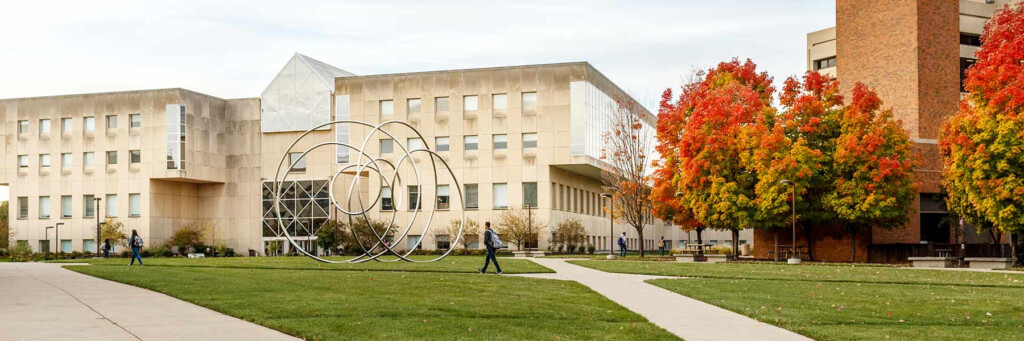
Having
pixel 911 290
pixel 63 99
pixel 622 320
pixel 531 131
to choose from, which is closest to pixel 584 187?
pixel 531 131

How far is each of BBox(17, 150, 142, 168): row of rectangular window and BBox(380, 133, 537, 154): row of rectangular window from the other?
24.5 metres

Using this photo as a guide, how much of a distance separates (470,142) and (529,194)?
7.07 metres

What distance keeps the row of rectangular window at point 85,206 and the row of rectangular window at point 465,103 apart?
84.2 ft

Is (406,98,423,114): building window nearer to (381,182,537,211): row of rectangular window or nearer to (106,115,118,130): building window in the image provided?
(381,182,537,211): row of rectangular window

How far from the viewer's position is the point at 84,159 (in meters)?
93.4

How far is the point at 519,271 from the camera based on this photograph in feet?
109

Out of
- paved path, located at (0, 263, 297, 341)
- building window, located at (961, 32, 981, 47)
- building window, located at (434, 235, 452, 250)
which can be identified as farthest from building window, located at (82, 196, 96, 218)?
building window, located at (961, 32, 981, 47)

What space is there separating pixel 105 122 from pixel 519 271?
72.1 m

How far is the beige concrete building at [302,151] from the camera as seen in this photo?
83.9 metres

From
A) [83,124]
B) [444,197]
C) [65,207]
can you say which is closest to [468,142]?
[444,197]

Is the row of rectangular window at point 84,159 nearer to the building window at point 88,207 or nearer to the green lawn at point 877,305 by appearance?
the building window at point 88,207

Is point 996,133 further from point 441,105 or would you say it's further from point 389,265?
point 441,105

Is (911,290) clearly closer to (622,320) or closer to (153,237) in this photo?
(622,320)

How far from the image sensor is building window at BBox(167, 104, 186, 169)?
9062 cm
